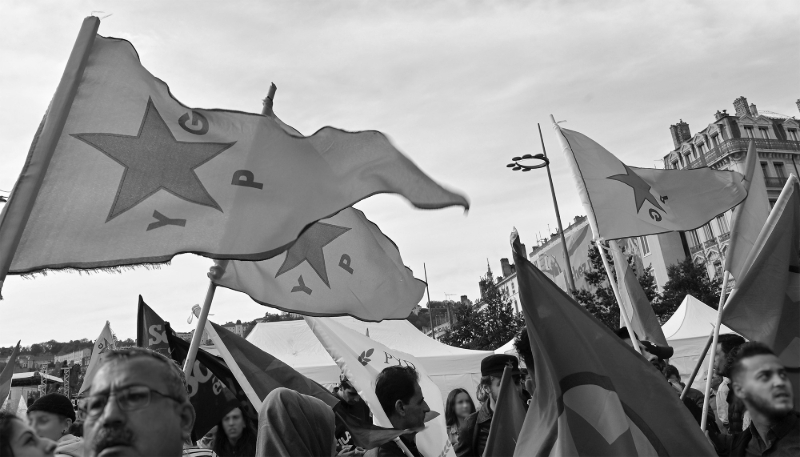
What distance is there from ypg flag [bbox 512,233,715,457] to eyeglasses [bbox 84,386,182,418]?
177 cm

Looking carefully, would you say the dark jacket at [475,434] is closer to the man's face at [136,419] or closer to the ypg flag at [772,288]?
the ypg flag at [772,288]

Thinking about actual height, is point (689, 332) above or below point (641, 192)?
below

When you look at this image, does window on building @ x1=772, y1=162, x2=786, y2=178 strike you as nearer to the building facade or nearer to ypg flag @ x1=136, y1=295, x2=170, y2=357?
the building facade

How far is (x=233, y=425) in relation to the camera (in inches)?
190

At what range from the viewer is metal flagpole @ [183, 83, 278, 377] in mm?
3553

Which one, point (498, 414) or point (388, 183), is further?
point (498, 414)

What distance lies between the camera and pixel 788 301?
4520 mm

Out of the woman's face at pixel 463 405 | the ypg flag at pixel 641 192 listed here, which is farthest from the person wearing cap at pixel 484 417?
the ypg flag at pixel 641 192

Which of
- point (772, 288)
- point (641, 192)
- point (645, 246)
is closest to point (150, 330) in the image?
point (641, 192)

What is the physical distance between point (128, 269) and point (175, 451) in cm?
147

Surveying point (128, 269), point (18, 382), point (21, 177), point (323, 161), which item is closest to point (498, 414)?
point (323, 161)

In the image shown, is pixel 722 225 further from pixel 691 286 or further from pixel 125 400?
pixel 125 400

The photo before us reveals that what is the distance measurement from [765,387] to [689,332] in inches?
495

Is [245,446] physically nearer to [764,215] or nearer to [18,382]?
[764,215]
